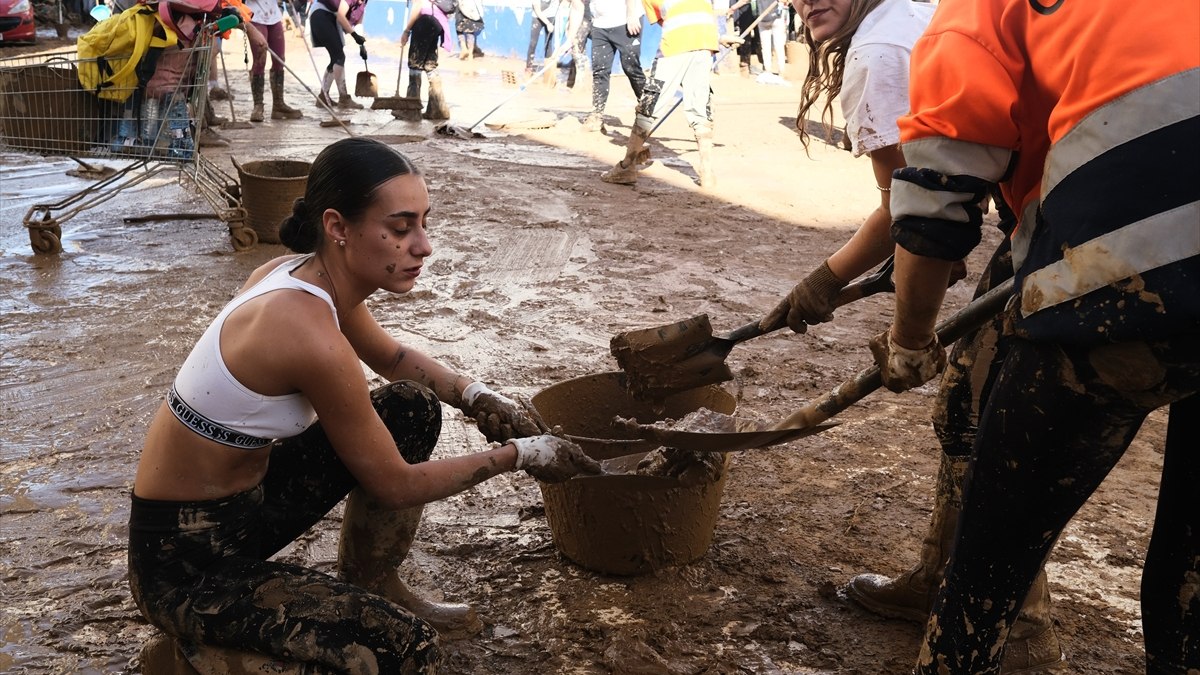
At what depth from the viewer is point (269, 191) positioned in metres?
5.66

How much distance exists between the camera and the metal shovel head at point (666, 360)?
9.59 ft

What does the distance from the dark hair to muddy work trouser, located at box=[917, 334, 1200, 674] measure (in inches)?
49.9

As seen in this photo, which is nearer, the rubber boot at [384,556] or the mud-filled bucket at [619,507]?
the rubber boot at [384,556]

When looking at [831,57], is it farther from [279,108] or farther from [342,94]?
[342,94]

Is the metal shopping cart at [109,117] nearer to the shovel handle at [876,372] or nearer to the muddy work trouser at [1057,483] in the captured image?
the shovel handle at [876,372]

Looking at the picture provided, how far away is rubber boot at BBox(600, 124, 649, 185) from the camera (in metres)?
7.82

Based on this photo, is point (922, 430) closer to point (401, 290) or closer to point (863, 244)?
point (863, 244)

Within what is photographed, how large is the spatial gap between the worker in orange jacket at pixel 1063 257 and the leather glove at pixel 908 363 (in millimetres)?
167

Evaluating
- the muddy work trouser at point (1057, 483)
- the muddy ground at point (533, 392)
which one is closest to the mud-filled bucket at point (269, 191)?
the muddy ground at point (533, 392)

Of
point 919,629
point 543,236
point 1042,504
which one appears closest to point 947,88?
point 1042,504

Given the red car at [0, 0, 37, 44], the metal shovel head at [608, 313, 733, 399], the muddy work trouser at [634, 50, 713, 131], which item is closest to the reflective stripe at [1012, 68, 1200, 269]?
the metal shovel head at [608, 313, 733, 399]

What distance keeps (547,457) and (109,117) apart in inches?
181

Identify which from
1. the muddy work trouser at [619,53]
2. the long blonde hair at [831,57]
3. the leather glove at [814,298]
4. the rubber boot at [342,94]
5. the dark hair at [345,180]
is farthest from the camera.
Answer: the rubber boot at [342,94]

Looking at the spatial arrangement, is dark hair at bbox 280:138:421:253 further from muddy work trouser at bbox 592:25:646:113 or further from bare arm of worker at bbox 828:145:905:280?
muddy work trouser at bbox 592:25:646:113
